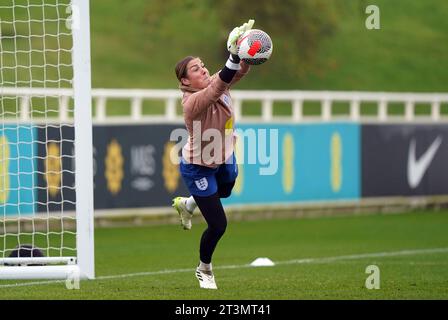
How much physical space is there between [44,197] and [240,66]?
28.7ft

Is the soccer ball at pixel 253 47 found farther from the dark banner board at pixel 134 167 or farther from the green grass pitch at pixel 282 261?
the dark banner board at pixel 134 167

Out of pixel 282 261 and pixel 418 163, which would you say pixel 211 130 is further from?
pixel 418 163

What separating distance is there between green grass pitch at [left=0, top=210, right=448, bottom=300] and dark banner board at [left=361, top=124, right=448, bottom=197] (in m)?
0.75

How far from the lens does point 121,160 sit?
20.5 metres

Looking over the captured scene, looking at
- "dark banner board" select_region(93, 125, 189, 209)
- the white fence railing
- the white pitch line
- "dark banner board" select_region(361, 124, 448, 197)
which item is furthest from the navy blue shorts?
"dark banner board" select_region(361, 124, 448, 197)

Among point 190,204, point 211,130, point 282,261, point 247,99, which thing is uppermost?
point 247,99

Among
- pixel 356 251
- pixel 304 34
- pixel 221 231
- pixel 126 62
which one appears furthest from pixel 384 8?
pixel 221 231

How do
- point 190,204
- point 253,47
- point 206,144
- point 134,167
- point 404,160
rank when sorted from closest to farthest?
point 253,47
point 206,144
point 190,204
point 134,167
point 404,160

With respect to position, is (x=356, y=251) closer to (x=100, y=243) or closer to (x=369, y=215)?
(x=100, y=243)

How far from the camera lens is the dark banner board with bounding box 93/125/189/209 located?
66.3 feet

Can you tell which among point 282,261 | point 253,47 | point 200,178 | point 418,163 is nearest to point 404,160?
point 418,163

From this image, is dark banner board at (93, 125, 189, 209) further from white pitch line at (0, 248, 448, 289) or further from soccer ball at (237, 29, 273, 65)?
soccer ball at (237, 29, 273, 65)

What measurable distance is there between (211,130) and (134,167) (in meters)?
9.92

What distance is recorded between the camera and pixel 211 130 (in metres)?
10.8
